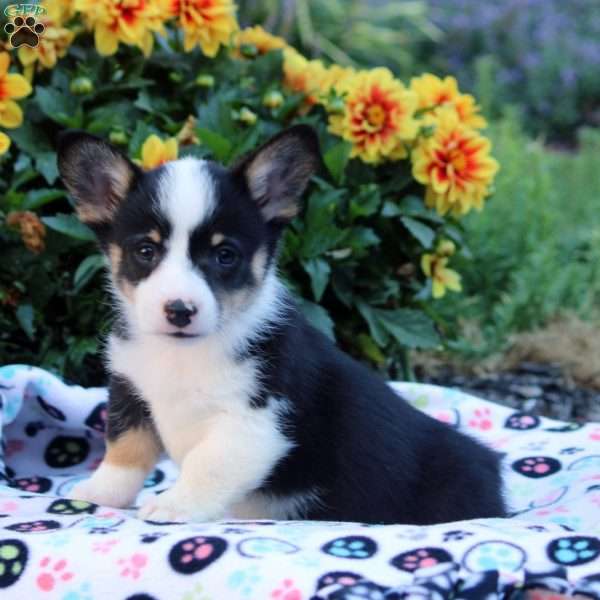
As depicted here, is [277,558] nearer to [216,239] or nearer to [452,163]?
[216,239]

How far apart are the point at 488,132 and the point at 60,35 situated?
4.80 metres

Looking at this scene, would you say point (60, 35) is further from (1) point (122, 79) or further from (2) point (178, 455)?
(2) point (178, 455)

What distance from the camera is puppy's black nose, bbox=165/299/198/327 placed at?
2814mm

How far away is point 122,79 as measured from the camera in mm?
4629

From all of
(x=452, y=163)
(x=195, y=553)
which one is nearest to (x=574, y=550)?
(x=195, y=553)

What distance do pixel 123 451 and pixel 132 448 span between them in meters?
0.03

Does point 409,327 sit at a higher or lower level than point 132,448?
higher

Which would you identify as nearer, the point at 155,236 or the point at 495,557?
the point at 495,557

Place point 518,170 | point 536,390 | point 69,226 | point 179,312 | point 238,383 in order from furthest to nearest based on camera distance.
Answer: point 518,170 < point 536,390 < point 69,226 < point 238,383 < point 179,312

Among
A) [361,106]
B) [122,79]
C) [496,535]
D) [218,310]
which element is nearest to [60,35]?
[122,79]

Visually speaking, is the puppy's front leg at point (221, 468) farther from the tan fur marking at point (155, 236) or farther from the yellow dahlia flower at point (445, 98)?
the yellow dahlia flower at point (445, 98)

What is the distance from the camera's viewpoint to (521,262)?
616 cm

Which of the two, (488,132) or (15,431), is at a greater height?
(488,132)

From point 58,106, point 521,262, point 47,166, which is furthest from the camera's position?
point 521,262
